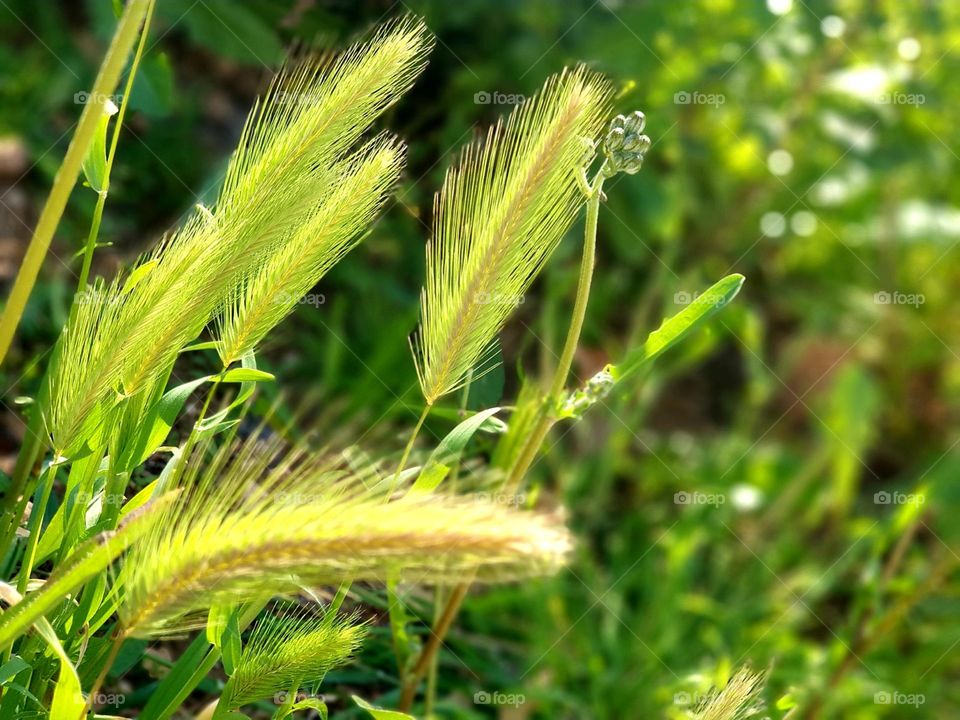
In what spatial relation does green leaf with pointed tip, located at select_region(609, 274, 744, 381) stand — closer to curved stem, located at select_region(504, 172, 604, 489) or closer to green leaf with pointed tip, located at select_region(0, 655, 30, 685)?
curved stem, located at select_region(504, 172, 604, 489)

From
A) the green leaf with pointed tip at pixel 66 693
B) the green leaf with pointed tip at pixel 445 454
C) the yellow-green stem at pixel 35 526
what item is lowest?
the green leaf with pointed tip at pixel 445 454

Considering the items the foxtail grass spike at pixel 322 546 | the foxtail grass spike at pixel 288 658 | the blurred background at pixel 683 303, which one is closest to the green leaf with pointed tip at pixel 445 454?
the foxtail grass spike at pixel 288 658

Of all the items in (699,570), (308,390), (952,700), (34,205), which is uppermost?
(34,205)

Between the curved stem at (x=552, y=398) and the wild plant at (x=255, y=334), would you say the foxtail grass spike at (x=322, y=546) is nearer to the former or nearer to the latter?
the wild plant at (x=255, y=334)

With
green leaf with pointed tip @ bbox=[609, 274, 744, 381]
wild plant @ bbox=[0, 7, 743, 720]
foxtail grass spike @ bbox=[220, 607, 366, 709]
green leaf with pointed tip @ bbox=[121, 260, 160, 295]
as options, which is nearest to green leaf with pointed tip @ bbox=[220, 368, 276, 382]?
wild plant @ bbox=[0, 7, 743, 720]

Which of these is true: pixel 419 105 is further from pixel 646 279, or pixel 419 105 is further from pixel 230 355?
pixel 230 355

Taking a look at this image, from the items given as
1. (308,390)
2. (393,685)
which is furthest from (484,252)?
(308,390)

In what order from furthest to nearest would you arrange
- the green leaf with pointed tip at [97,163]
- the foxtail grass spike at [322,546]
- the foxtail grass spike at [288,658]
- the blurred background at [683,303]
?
the blurred background at [683,303] < the green leaf with pointed tip at [97,163] < the foxtail grass spike at [288,658] < the foxtail grass spike at [322,546]

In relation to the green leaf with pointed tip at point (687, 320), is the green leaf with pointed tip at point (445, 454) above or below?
below

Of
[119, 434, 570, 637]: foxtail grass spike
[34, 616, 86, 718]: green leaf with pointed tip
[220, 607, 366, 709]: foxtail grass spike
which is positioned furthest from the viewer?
[220, 607, 366, 709]: foxtail grass spike
